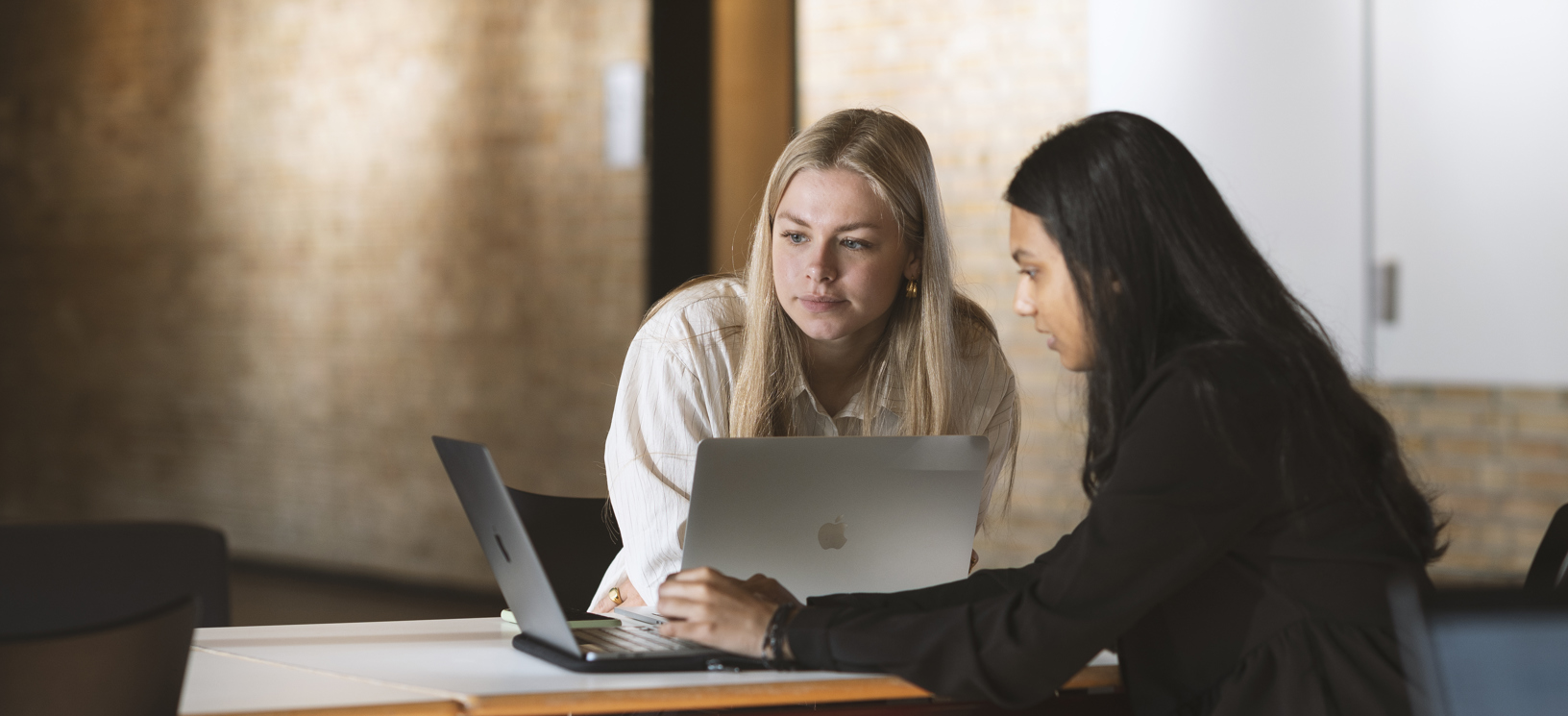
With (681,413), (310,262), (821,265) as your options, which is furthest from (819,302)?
(310,262)

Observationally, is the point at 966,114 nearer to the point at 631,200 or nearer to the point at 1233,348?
the point at 631,200

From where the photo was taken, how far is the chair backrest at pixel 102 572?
2.18 meters

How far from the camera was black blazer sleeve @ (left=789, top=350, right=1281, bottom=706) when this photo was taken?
139 cm

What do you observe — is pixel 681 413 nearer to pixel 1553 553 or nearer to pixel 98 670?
pixel 98 670

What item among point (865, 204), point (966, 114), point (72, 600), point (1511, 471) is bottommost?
point (1511, 471)

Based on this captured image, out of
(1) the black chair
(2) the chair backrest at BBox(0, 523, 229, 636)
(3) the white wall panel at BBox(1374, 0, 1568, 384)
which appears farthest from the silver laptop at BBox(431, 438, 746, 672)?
(3) the white wall panel at BBox(1374, 0, 1568, 384)

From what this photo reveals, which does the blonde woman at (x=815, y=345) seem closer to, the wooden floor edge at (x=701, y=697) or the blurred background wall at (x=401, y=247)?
the wooden floor edge at (x=701, y=697)

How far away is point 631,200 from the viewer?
17.9 ft

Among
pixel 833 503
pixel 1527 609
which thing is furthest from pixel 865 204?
pixel 1527 609

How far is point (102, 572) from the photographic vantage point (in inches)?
88.3

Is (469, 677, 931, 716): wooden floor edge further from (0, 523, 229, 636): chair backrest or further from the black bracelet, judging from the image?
(0, 523, 229, 636): chair backrest

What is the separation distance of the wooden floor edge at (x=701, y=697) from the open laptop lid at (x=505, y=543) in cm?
13

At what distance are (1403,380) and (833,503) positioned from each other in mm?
3107

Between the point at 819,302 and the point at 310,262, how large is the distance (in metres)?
4.91
